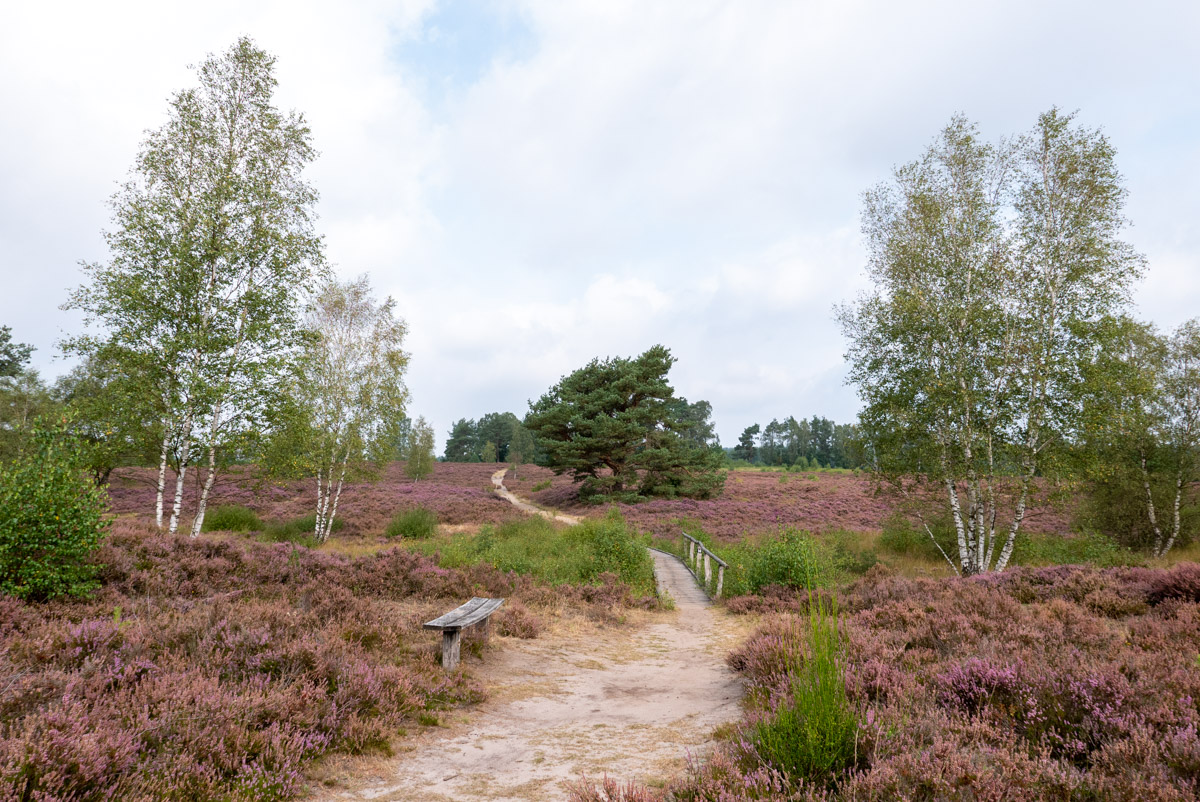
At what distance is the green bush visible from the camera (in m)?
5.89

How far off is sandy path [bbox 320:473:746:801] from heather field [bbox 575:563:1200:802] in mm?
521

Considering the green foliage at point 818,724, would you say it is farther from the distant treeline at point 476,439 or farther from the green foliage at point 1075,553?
the distant treeline at point 476,439

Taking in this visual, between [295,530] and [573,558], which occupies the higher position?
[573,558]

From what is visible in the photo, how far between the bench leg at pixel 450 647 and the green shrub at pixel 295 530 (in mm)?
18924

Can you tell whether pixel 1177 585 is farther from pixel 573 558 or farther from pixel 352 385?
pixel 352 385

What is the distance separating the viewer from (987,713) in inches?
165

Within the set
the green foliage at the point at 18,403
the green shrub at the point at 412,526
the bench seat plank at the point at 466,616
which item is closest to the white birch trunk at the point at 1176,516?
the bench seat plank at the point at 466,616

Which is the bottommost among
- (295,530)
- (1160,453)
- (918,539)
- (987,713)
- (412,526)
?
(295,530)

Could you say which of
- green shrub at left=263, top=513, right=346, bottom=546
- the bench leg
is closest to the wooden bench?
the bench leg

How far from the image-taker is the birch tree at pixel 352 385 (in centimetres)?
2349

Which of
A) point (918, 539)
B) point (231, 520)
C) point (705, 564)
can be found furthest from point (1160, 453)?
point (231, 520)

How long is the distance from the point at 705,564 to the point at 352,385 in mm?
17769

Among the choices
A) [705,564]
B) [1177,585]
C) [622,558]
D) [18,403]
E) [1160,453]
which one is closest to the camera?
[1177,585]

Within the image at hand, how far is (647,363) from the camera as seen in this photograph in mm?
38188
